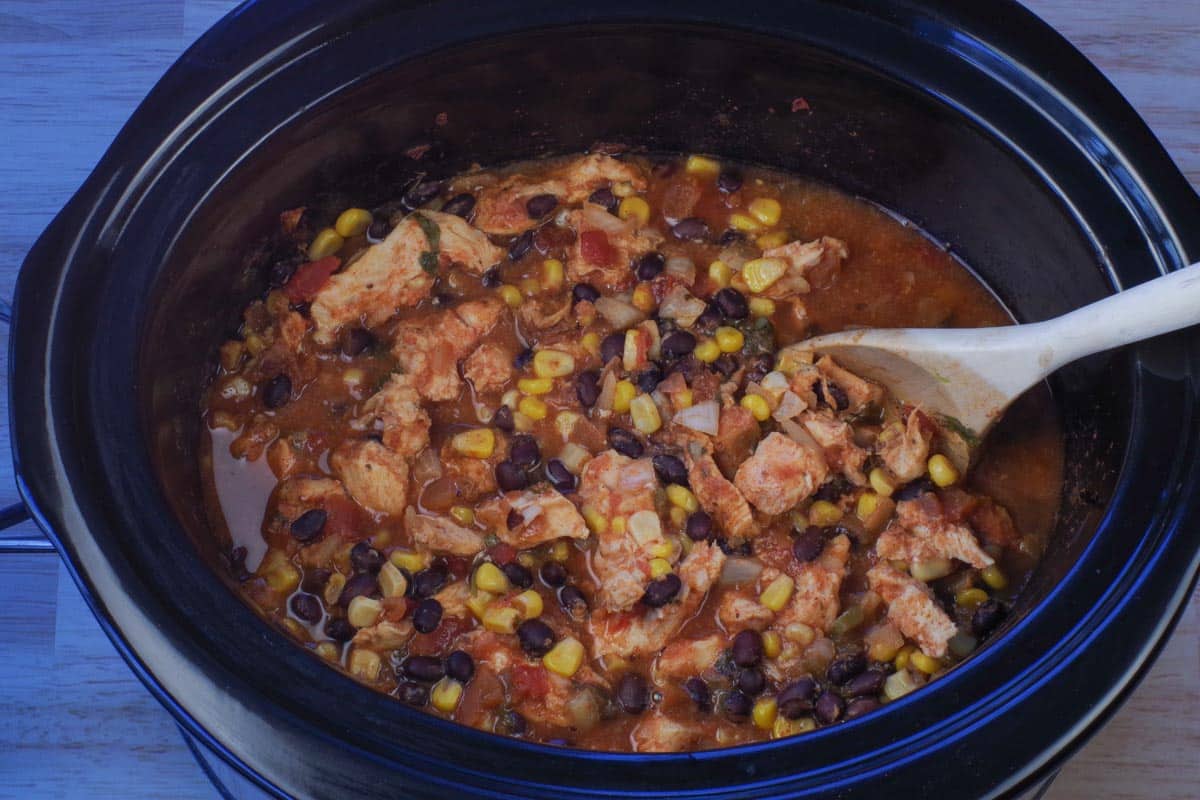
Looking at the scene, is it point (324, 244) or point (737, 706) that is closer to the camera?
point (737, 706)

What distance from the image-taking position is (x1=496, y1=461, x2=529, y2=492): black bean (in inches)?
129

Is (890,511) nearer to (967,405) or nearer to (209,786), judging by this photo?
(967,405)

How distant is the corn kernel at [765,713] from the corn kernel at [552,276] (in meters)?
1.31

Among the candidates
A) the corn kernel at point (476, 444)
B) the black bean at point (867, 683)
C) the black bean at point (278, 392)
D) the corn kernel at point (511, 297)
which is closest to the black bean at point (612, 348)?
the corn kernel at point (511, 297)

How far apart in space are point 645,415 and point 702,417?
15cm

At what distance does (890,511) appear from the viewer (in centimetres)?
331

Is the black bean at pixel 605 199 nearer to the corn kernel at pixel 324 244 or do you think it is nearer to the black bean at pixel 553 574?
the corn kernel at pixel 324 244

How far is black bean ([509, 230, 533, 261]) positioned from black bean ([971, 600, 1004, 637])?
1594mm

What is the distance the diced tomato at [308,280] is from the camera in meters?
3.52

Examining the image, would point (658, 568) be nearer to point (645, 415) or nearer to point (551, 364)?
point (645, 415)

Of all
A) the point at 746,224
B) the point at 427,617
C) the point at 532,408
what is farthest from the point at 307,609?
the point at 746,224

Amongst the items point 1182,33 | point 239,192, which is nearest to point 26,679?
point 239,192

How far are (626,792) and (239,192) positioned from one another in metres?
1.75

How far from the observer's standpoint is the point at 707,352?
3.48 metres
